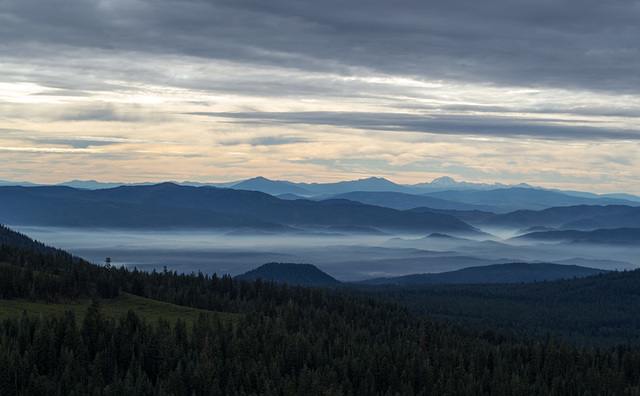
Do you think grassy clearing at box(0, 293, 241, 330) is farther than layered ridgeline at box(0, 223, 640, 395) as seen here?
Yes

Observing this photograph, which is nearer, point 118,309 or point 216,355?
point 216,355

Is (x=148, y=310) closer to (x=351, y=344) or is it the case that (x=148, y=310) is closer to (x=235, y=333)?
(x=235, y=333)

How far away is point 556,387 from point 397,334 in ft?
198

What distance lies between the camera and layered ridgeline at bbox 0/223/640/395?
105812 mm

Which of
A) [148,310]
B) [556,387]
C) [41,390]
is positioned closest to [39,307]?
[148,310]

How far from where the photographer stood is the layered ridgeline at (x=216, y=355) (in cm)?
10581

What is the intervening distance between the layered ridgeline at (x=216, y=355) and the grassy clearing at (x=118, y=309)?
42.5 inches

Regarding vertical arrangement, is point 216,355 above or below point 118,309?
below

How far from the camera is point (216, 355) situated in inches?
5044

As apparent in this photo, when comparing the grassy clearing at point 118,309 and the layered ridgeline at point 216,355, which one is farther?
the grassy clearing at point 118,309

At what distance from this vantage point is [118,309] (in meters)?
156

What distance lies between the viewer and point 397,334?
199m

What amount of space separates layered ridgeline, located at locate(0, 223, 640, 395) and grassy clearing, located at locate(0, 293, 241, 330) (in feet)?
3.54

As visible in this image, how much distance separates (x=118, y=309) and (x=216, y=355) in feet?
134
